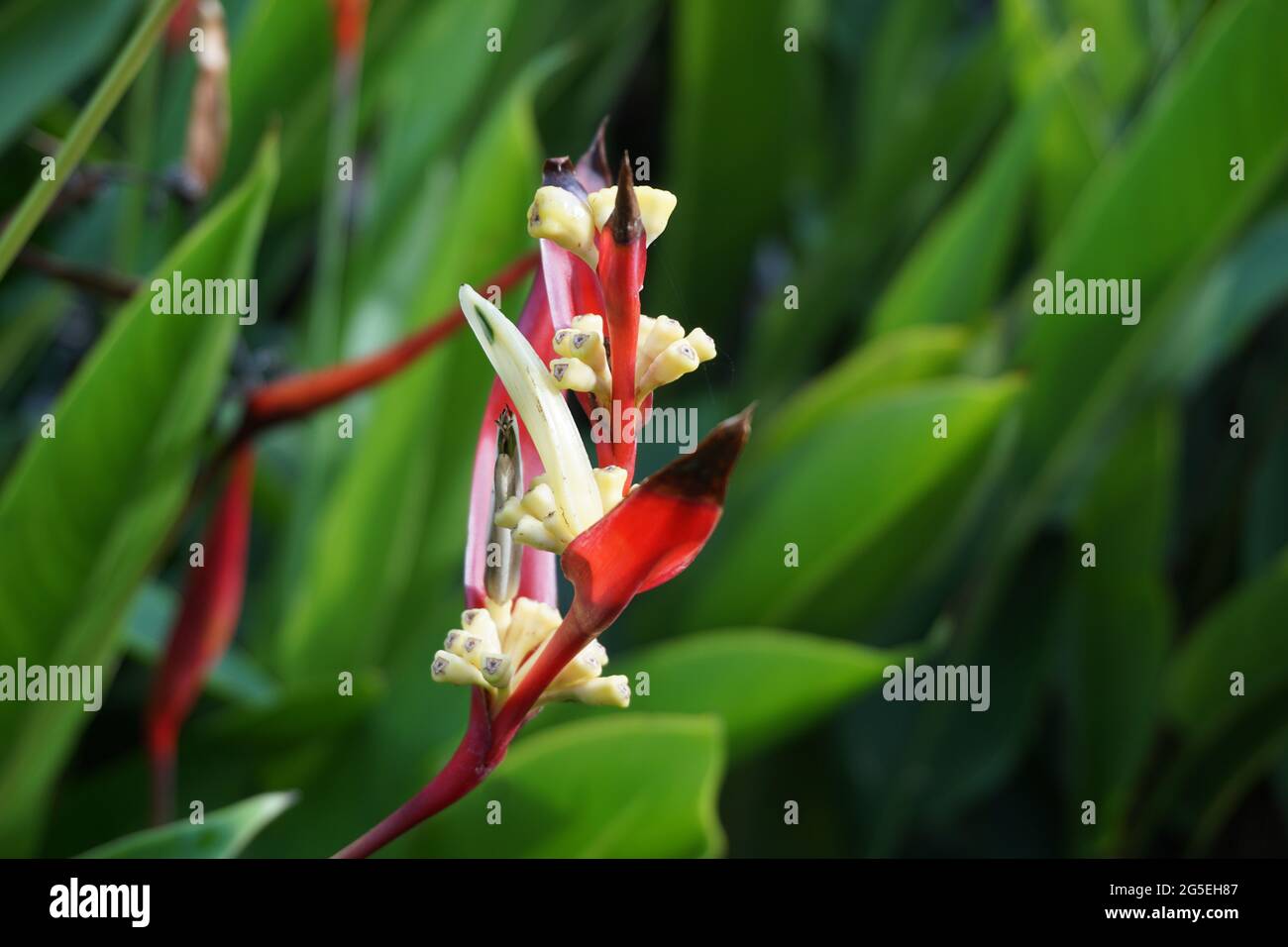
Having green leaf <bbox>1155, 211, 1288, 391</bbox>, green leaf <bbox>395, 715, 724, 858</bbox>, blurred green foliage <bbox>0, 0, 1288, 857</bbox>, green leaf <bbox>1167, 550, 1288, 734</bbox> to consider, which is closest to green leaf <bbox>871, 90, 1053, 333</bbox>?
blurred green foliage <bbox>0, 0, 1288, 857</bbox>

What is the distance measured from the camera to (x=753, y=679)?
0.62 m

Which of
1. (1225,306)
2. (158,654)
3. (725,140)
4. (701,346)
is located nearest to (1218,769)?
(1225,306)

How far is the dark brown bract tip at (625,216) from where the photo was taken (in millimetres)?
222

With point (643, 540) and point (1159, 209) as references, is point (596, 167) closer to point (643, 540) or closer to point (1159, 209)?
point (643, 540)

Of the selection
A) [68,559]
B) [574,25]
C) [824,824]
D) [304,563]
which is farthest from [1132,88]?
[68,559]

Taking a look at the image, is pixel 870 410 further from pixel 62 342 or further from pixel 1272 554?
pixel 62 342

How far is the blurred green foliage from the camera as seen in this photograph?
539 mm

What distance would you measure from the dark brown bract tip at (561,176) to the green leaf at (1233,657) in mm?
628

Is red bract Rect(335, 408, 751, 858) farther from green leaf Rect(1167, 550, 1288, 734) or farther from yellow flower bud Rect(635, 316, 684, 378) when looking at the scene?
green leaf Rect(1167, 550, 1288, 734)

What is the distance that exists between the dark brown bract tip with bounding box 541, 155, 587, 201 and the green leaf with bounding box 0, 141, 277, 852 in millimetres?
236

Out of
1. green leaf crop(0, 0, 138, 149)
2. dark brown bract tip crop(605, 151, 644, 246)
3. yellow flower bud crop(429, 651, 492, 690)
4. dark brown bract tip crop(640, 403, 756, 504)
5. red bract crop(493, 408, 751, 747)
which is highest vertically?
green leaf crop(0, 0, 138, 149)

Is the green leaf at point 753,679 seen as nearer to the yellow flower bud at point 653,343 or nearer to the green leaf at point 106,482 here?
the green leaf at point 106,482

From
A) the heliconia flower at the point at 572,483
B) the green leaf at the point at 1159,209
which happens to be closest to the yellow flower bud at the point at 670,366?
the heliconia flower at the point at 572,483

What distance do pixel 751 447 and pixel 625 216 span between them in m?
0.63
